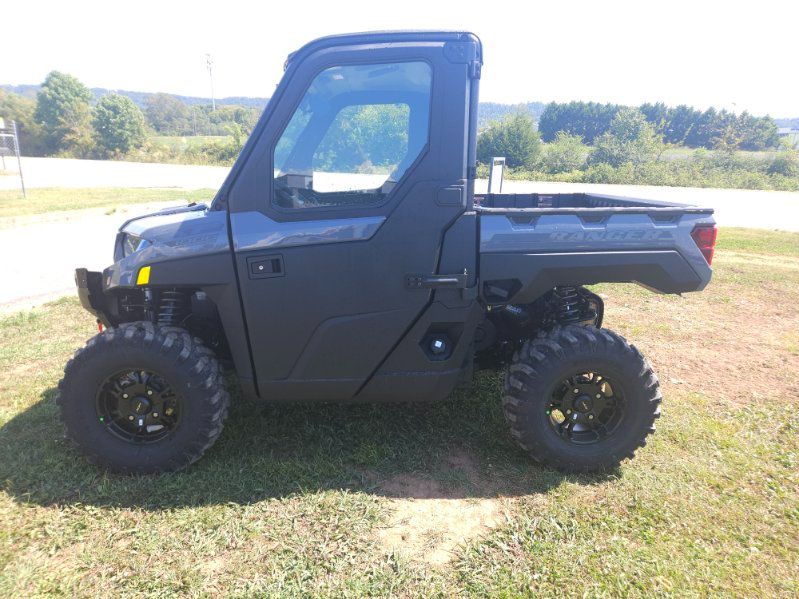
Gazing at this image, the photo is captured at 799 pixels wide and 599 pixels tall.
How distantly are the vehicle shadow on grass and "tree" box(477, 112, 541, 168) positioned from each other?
38.9 m

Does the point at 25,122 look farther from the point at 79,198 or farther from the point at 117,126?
the point at 79,198

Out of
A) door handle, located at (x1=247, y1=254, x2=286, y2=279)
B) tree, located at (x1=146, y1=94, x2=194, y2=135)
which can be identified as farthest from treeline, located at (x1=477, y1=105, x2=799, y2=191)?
tree, located at (x1=146, y1=94, x2=194, y2=135)

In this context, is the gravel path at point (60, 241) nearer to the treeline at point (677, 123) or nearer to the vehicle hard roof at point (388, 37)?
the vehicle hard roof at point (388, 37)

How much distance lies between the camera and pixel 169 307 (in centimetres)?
307

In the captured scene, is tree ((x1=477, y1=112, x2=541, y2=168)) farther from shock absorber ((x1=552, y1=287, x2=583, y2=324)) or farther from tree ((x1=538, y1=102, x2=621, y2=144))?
shock absorber ((x1=552, y1=287, x2=583, y2=324))

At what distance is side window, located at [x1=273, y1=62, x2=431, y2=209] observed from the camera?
2709 mm

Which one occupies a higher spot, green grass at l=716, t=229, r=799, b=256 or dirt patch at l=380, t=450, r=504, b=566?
dirt patch at l=380, t=450, r=504, b=566

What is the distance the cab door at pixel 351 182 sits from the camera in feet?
8.73

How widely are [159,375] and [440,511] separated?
1747 millimetres

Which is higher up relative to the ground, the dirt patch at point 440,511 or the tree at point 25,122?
the tree at point 25,122

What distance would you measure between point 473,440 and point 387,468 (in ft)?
2.16

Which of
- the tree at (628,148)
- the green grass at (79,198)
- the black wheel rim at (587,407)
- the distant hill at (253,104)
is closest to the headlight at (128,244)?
the black wheel rim at (587,407)

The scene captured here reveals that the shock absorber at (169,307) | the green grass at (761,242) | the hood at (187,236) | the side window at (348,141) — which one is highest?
the side window at (348,141)

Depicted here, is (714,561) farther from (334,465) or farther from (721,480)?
(334,465)
